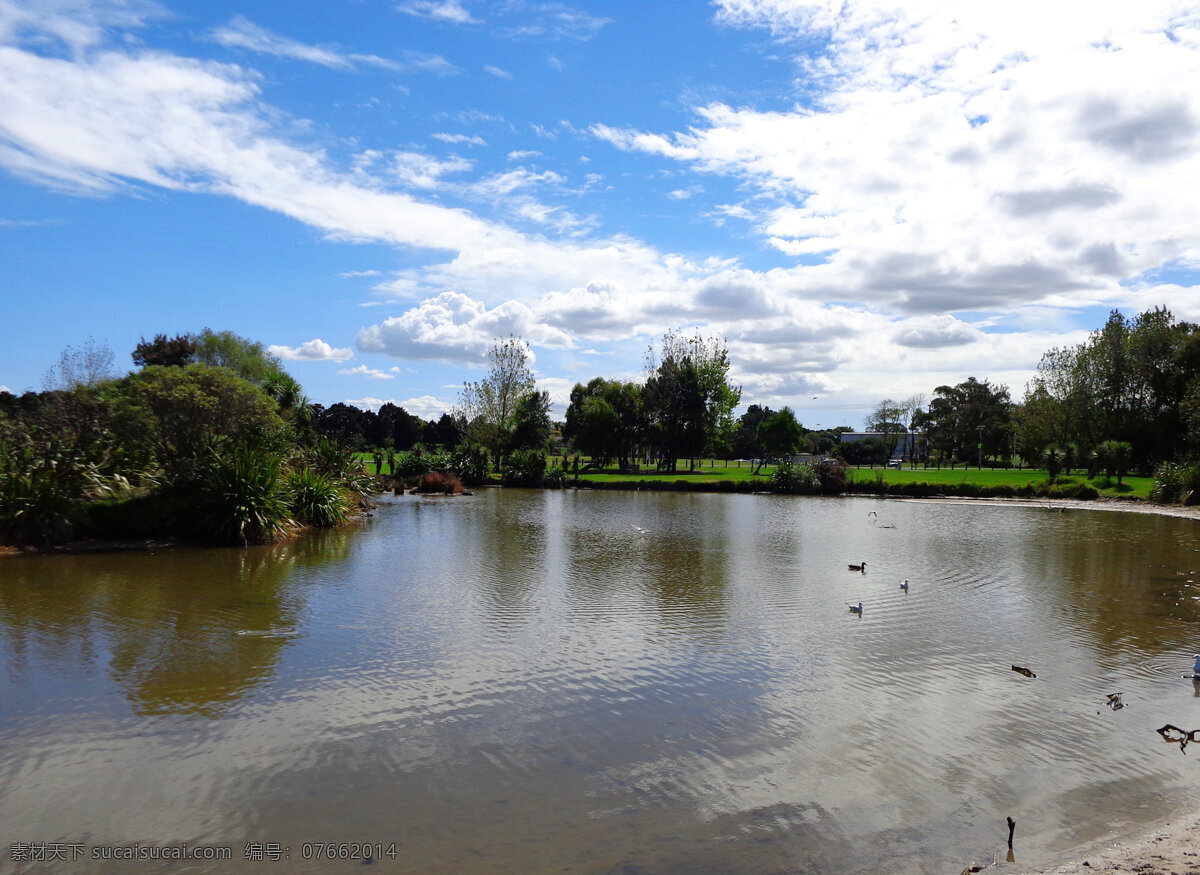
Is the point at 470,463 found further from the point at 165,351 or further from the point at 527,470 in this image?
the point at 165,351

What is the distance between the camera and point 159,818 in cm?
534

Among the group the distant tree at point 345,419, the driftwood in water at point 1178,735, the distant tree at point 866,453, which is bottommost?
the driftwood in water at point 1178,735

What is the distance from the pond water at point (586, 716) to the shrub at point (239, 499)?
3.36m

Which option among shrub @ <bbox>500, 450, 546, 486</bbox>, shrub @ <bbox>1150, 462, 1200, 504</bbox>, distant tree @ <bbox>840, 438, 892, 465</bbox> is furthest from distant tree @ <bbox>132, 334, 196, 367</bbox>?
distant tree @ <bbox>840, 438, 892, 465</bbox>

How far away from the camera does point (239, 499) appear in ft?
64.5

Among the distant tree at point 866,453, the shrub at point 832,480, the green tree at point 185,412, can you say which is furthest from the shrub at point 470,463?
the distant tree at point 866,453

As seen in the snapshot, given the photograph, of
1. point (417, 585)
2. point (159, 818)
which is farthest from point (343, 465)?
point (159, 818)

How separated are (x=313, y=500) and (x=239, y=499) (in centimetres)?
471

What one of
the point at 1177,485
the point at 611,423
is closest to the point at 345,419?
the point at 611,423

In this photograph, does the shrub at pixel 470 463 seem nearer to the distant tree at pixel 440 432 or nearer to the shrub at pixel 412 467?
the shrub at pixel 412 467

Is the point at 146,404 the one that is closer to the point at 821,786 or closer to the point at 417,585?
the point at 417,585

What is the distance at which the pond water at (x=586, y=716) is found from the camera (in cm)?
526

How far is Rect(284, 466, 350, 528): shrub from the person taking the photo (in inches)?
941

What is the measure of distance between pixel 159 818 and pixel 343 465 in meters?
25.3
